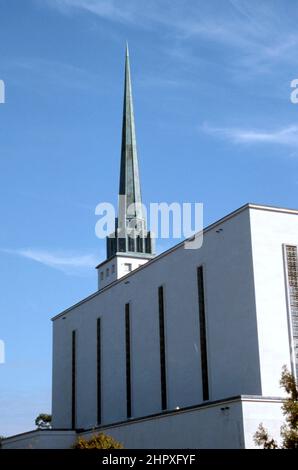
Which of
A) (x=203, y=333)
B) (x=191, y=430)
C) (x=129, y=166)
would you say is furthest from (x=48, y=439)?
(x=129, y=166)

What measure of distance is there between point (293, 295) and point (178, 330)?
312 inches

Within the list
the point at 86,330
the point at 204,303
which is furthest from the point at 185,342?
the point at 86,330

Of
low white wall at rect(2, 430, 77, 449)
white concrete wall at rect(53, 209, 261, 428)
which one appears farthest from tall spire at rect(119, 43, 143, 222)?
low white wall at rect(2, 430, 77, 449)

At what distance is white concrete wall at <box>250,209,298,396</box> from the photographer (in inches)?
1458

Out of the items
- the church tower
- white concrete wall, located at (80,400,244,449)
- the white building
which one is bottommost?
white concrete wall, located at (80,400,244,449)

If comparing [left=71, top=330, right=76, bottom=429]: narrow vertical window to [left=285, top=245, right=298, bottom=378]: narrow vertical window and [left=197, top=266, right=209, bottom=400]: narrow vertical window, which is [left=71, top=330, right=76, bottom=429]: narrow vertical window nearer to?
[left=197, top=266, right=209, bottom=400]: narrow vertical window

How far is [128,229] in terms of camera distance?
7294 cm

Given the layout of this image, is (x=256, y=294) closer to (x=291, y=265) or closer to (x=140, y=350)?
(x=291, y=265)

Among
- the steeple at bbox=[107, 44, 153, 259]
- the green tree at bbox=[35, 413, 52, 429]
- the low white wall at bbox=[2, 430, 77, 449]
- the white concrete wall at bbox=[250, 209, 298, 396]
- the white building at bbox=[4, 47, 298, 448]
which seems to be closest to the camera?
the white building at bbox=[4, 47, 298, 448]

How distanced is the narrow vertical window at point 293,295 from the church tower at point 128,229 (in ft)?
104

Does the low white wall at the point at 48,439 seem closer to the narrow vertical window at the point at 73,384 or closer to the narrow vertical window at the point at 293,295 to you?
the narrow vertical window at the point at 73,384

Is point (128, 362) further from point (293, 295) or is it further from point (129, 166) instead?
point (129, 166)

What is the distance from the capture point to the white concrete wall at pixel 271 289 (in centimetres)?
3703

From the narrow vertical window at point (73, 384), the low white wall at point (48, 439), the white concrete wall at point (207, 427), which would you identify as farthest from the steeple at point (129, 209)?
the white concrete wall at point (207, 427)
